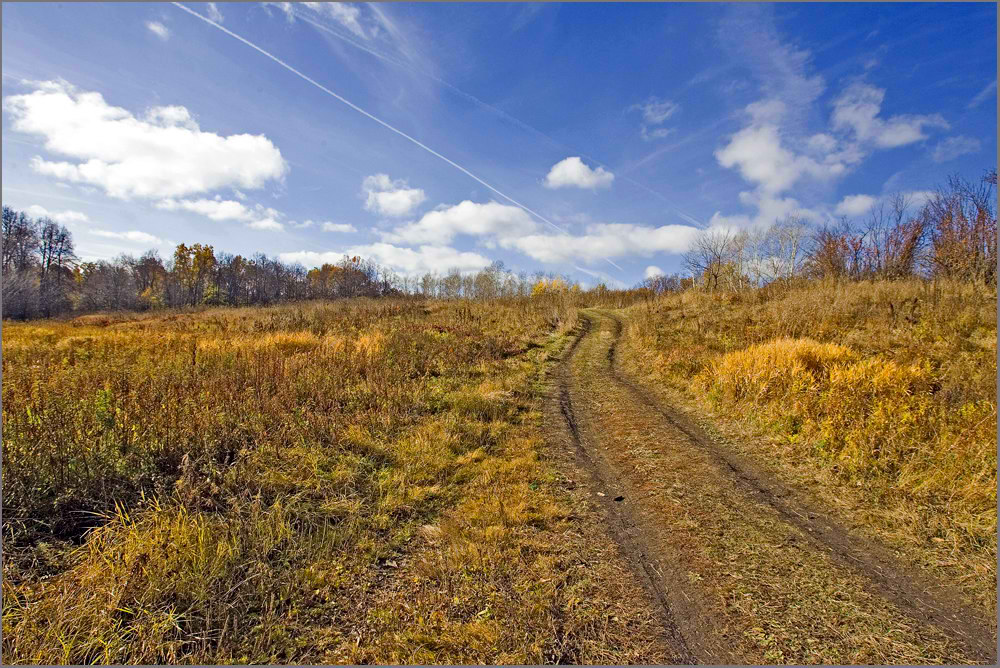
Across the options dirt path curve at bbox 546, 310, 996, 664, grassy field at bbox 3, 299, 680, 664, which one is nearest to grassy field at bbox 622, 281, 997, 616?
dirt path curve at bbox 546, 310, 996, 664

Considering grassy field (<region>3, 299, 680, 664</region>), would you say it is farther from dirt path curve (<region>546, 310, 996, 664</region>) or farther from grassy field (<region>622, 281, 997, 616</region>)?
grassy field (<region>622, 281, 997, 616</region>)

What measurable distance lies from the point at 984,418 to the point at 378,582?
8.52 metres

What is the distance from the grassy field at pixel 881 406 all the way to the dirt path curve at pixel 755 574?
1.59 ft

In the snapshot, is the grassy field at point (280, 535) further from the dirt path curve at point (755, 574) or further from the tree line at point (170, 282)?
the tree line at point (170, 282)

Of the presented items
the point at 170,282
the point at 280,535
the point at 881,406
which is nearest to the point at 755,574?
the point at 881,406

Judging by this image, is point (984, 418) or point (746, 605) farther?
point (984, 418)

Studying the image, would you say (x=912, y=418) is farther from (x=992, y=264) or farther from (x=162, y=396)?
(x=992, y=264)

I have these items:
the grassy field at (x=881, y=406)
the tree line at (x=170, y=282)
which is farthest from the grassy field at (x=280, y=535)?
the tree line at (x=170, y=282)

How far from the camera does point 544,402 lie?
30.7 feet

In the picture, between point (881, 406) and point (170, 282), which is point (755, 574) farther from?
point (170, 282)

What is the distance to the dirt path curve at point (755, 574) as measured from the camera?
9.27 feet

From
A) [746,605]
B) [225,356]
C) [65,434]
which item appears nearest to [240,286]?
[225,356]

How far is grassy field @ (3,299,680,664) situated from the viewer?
279 centimetres

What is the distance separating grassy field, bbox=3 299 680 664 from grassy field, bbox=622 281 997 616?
11.5ft
